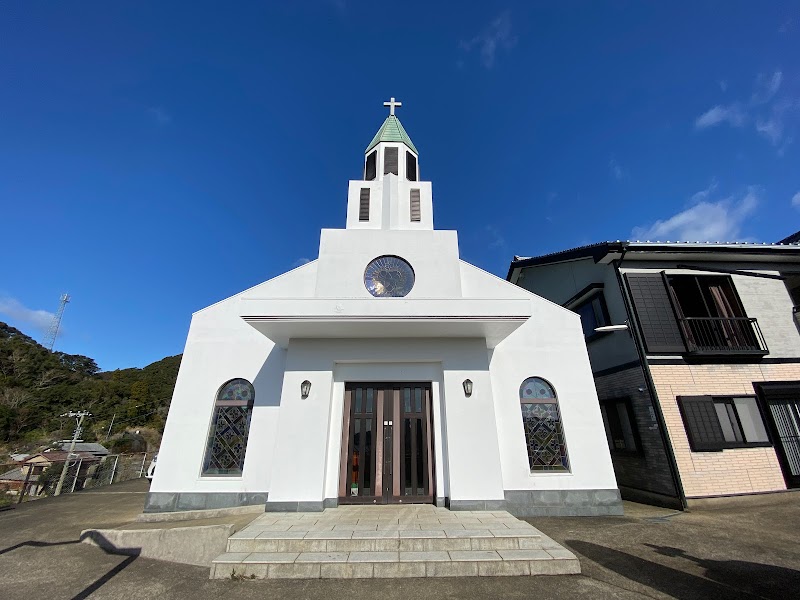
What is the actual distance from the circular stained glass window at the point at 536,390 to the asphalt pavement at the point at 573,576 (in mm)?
2216

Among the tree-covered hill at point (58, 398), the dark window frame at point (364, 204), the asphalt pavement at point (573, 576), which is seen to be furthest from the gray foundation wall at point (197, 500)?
the tree-covered hill at point (58, 398)

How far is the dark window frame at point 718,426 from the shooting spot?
7270 mm

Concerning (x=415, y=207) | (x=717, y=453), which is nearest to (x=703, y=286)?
(x=717, y=453)

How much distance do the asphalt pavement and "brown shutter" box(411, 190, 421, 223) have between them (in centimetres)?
745

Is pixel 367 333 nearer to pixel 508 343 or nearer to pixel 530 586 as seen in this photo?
pixel 508 343

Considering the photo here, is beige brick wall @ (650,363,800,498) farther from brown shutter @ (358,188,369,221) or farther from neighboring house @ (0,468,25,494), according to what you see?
neighboring house @ (0,468,25,494)

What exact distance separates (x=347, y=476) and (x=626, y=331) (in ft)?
25.7

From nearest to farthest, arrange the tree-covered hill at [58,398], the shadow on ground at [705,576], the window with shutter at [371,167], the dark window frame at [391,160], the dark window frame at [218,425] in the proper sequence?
the shadow on ground at [705,576] → the dark window frame at [218,425] → the dark window frame at [391,160] → the window with shutter at [371,167] → the tree-covered hill at [58,398]

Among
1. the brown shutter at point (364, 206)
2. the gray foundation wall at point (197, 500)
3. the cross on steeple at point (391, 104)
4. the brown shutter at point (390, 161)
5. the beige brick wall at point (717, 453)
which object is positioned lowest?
the gray foundation wall at point (197, 500)

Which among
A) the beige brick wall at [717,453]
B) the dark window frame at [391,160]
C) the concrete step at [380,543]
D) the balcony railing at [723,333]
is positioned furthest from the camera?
the dark window frame at [391,160]

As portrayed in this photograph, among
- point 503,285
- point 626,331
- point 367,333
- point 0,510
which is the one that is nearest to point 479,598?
point 367,333

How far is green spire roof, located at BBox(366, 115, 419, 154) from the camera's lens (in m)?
10.3

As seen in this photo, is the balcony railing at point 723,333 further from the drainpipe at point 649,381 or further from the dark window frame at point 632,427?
the dark window frame at point 632,427

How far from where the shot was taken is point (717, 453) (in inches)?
288
